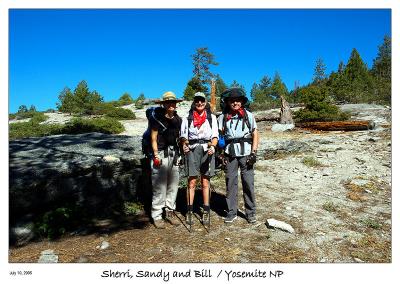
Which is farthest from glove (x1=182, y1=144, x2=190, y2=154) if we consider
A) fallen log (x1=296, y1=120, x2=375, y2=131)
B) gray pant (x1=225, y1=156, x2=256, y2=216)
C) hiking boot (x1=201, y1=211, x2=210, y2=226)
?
fallen log (x1=296, y1=120, x2=375, y2=131)

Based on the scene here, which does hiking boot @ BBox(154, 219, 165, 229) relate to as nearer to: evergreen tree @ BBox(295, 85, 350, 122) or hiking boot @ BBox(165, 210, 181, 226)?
hiking boot @ BBox(165, 210, 181, 226)

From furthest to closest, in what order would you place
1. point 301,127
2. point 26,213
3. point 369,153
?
point 301,127, point 369,153, point 26,213

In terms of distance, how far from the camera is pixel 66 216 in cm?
543

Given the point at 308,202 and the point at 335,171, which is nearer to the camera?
the point at 308,202

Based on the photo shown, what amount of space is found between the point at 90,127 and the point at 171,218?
37.9 feet

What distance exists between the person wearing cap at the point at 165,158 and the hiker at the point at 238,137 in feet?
2.82

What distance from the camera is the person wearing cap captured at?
5.26 metres

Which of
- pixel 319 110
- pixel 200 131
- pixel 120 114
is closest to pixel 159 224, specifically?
pixel 200 131

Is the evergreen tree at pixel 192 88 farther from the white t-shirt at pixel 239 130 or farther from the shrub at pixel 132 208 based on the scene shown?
the white t-shirt at pixel 239 130

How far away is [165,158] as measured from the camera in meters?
5.47
